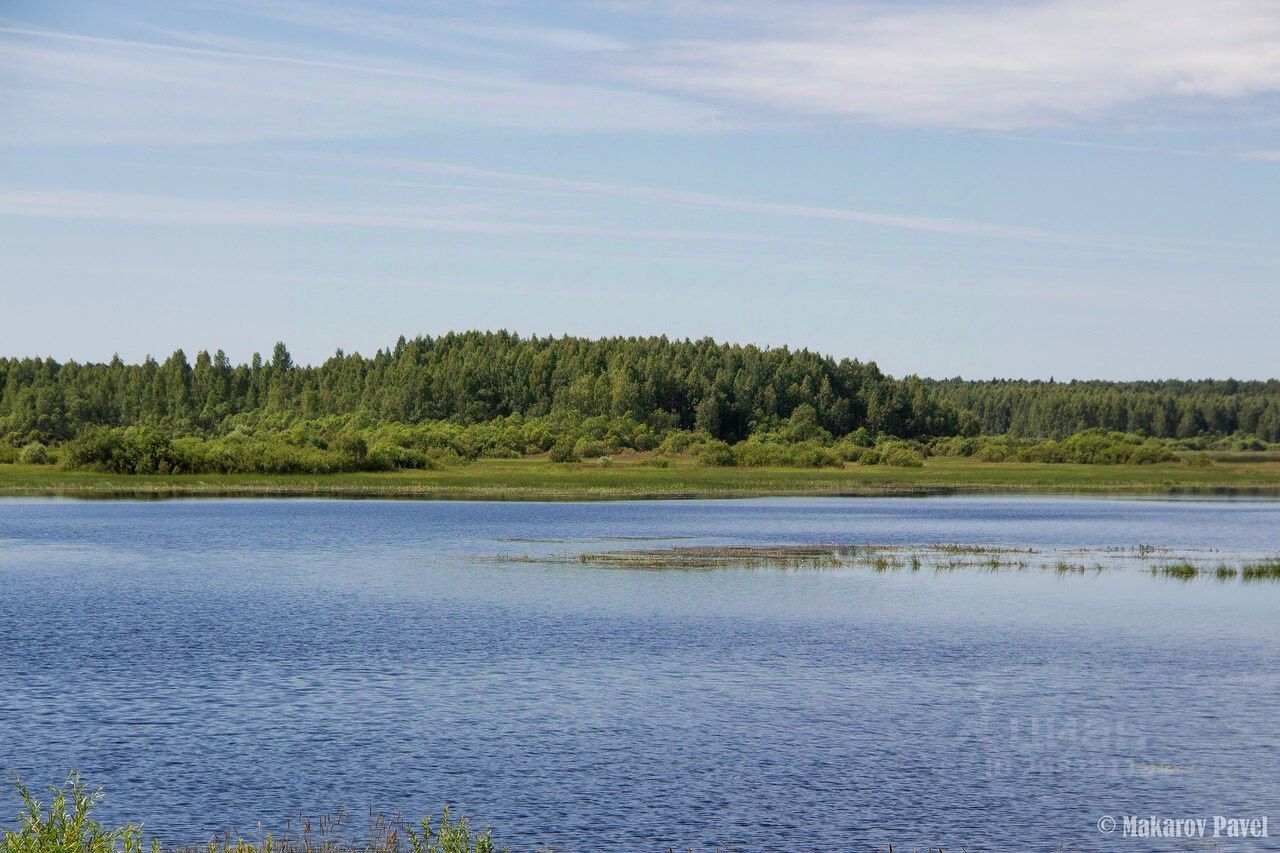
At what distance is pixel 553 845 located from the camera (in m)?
22.0

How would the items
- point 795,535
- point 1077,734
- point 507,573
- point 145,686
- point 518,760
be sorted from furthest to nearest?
point 795,535, point 507,573, point 145,686, point 1077,734, point 518,760

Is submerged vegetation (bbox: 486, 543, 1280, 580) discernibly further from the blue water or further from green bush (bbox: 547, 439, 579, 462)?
green bush (bbox: 547, 439, 579, 462)

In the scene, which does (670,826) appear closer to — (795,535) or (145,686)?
(145,686)

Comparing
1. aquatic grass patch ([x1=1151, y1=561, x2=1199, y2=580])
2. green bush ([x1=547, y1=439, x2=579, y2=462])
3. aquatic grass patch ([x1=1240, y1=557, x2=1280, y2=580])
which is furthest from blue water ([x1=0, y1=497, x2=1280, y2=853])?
green bush ([x1=547, y1=439, x2=579, y2=462])

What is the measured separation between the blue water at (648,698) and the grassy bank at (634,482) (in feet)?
229

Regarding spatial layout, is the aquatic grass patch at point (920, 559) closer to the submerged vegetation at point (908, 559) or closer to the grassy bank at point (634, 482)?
the submerged vegetation at point (908, 559)

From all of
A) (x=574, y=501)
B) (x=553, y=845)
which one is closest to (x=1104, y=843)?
(x=553, y=845)

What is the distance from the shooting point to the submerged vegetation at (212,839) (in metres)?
17.1

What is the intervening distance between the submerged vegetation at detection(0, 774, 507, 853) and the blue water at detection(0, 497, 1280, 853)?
0.90 m

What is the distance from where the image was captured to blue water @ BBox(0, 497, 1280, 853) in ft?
79.3

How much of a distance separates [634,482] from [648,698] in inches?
4741

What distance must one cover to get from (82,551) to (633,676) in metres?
43.2

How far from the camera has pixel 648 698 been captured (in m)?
33.3

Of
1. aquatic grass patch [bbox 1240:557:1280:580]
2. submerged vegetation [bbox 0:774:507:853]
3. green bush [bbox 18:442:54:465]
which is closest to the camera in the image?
submerged vegetation [bbox 0:774:507:853]
